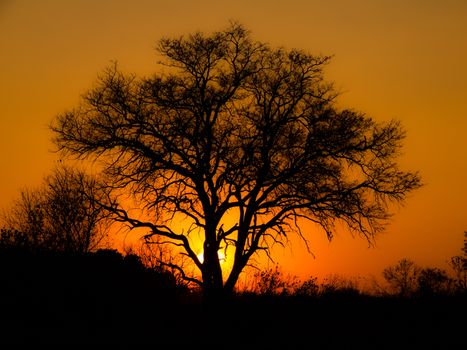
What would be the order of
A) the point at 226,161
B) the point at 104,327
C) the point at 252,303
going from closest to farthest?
1. the point at 104,327
2. the point at 252,303
3. the point at 226,161

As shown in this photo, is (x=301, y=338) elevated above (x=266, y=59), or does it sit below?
below

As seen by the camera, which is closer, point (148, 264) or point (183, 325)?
point (183, 325)

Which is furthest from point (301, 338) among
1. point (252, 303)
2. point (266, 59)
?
point (266, 59)

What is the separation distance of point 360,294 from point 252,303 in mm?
4721

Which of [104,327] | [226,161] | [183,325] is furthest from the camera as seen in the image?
[226,161]


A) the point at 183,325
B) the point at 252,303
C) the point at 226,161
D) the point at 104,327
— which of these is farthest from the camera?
the point at 226,161

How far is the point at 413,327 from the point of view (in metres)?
15.7

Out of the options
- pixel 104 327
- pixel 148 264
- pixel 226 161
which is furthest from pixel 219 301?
pixel 104 327

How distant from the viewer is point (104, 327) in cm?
1362

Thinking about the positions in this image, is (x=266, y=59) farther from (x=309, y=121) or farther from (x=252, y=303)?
(x=252, y=303)

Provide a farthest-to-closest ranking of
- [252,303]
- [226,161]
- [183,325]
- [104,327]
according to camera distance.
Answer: [226,161] → [252,303] → [183,325] → [104,327]

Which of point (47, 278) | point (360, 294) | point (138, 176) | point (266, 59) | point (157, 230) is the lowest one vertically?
point (47, 278)

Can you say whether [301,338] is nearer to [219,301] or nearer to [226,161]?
[219,301]

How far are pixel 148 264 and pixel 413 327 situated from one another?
9.26 metres
